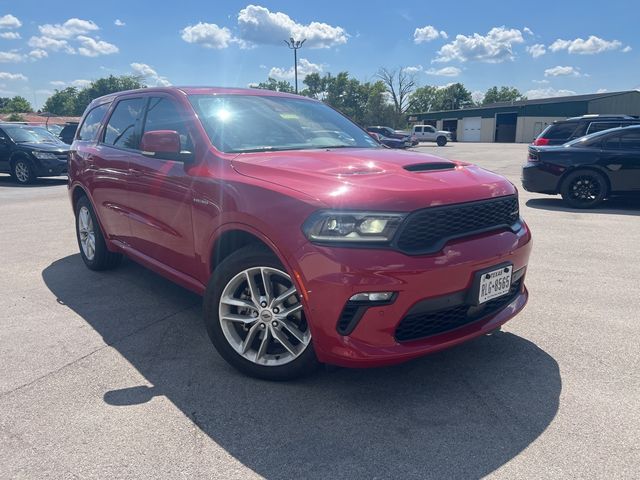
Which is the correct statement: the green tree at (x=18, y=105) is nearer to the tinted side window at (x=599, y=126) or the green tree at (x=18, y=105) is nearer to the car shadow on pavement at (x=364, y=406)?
the tinted side window at (x=599, y=126)

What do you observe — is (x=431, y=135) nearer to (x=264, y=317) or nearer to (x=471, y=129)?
(x=471, y=129)

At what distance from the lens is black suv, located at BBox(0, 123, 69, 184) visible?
14.1m

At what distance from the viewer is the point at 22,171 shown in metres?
14.3

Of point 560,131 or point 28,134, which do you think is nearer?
point 560,131

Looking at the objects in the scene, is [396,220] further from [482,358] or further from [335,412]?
[482,358]

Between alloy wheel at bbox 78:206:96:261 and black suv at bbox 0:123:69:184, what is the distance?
9.92 metres

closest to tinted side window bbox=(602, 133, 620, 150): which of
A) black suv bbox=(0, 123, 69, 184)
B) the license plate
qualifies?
the license plate

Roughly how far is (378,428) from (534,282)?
9.64 ft

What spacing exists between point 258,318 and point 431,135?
152ft

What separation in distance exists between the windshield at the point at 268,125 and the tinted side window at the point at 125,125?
3.02 ft

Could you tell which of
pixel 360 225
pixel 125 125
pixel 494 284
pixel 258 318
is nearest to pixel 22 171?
pixel 125 125

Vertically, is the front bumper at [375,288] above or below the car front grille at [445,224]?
below

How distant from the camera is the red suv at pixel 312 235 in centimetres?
256

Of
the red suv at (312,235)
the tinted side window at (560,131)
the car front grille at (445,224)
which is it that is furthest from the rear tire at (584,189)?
the car front grille at (445,224)
